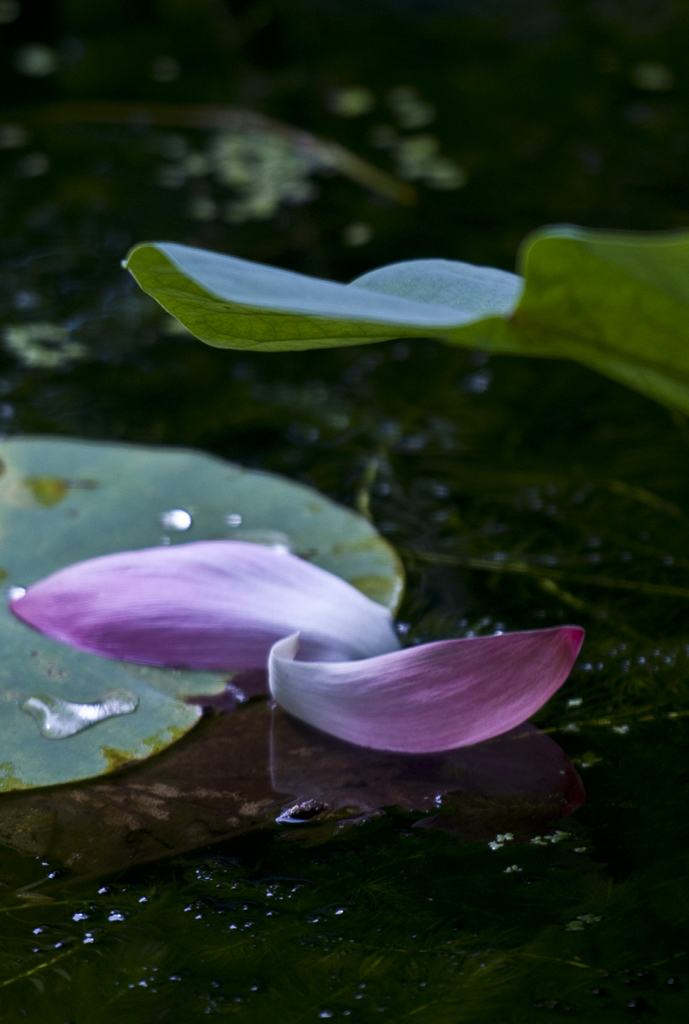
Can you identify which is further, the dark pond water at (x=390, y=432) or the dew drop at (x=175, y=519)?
the dew drop at (x=175, y=519)

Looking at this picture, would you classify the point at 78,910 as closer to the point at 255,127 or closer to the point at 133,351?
the point at 133,351

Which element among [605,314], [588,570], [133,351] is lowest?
[133,351]

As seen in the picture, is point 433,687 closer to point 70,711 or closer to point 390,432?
point 70,711

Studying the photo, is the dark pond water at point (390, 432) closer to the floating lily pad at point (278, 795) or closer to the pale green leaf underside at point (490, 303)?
the floating lily pad at point (278, 795)

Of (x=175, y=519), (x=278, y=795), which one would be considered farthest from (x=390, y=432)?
(x=278, y=795)

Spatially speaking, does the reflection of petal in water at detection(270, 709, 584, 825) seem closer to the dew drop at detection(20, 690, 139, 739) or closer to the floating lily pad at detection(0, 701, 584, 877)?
the floating lily pad at detection(0, 701, 584, 877)

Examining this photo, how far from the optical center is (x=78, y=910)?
1.74ft

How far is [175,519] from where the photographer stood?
87cm

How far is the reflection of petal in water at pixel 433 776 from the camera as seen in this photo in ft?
1.98

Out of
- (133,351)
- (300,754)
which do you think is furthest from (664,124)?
(300,754)

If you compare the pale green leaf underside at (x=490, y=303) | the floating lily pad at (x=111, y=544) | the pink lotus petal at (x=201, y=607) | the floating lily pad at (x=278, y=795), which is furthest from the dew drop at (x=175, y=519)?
the pale green leaf underside at (x=490, y=303)

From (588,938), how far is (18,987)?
273 mm

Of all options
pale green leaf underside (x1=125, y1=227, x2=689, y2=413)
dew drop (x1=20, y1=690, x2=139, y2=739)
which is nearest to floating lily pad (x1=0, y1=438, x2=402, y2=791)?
dew drop (x1=20, y1=690, x2=139, y2=739)

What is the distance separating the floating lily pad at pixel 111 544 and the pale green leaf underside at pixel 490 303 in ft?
0.92
